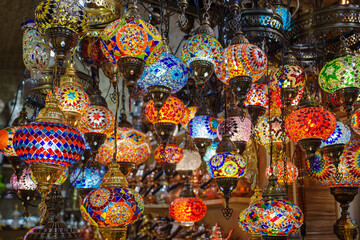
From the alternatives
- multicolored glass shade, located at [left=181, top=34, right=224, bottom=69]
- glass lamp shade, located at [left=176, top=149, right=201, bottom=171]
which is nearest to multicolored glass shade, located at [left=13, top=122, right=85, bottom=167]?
multicolored glass shade, located at [left=181, top=34, right=224, bottom=69]

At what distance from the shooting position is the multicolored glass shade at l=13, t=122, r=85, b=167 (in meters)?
1.09

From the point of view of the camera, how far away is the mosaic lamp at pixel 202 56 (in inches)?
54.0

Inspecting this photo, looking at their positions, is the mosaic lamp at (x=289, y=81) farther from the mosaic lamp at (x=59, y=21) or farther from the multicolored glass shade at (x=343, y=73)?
the mosaic lamp at (x=59, y=21)

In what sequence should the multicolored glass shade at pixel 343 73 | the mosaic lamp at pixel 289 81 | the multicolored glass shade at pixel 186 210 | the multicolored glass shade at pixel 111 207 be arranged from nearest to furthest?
the multicolored glass shade at pixel 111 207, the multicolored glass shade at pixel 343 73, the mosaic lamp at pixel 289 81, the multicolored glass shade at pixel 186 210

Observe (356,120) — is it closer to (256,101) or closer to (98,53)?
(256,101)

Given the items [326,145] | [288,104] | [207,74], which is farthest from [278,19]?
[326,145]

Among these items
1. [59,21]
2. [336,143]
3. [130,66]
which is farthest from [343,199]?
[59,21]

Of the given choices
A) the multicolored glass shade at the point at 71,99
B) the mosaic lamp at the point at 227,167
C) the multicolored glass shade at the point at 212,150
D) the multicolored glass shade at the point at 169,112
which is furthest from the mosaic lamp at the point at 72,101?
the multicolored glass shade at the point at 212,150

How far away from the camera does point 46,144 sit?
1.09m

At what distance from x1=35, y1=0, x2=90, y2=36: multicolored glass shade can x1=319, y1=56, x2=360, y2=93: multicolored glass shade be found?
1.10 meters

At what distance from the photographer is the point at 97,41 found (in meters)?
1.64

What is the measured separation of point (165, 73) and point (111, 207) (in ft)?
1.84

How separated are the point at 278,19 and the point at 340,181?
863mm

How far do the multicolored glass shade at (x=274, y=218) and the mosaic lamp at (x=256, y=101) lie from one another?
49 cm
